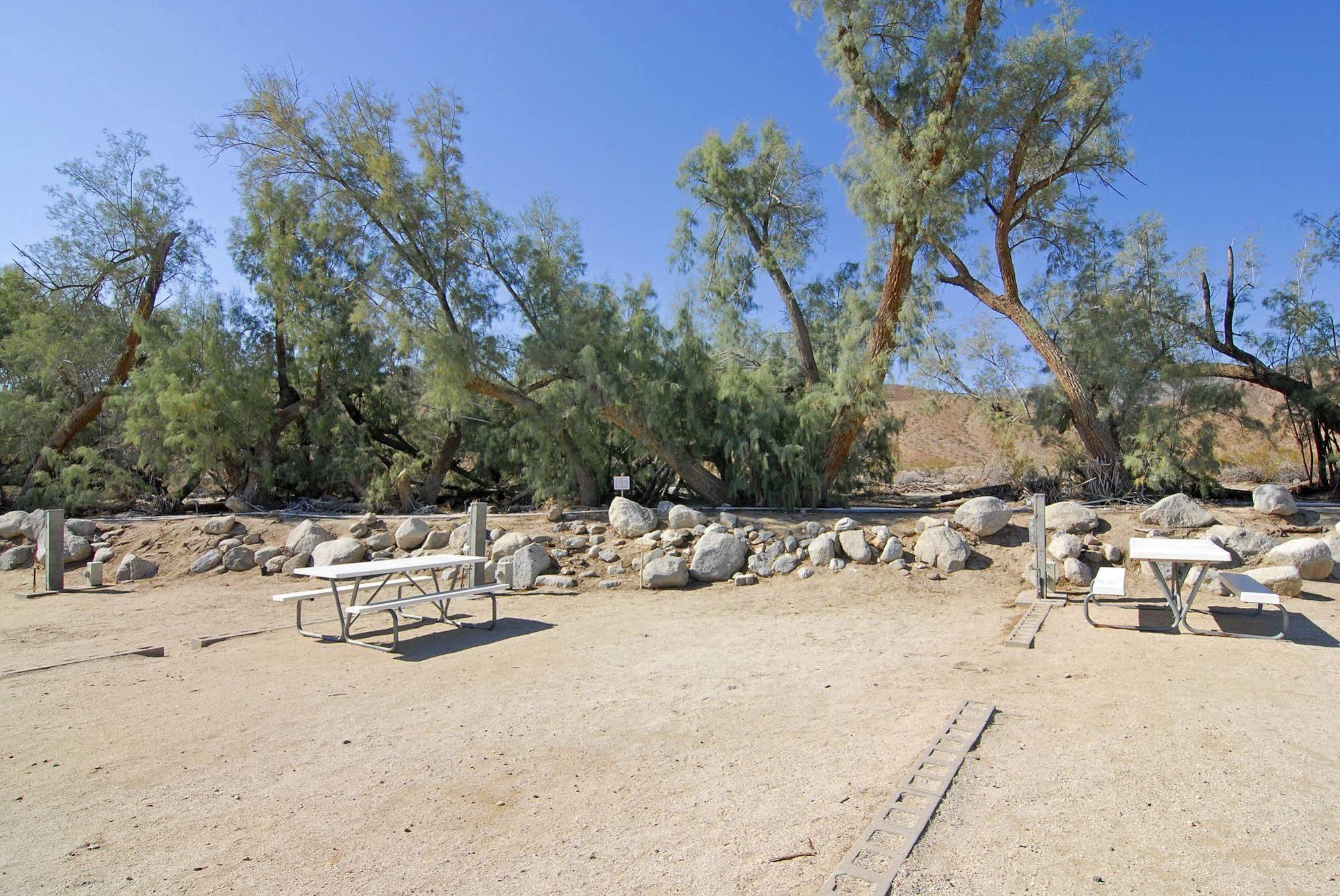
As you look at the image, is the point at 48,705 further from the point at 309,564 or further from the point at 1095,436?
the point at 1095,436

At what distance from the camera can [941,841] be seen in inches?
118

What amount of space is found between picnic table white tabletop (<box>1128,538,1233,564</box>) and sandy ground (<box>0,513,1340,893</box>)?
2.32ft

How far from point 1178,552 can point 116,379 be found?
63.1ft

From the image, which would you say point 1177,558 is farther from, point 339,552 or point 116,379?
point 116,379

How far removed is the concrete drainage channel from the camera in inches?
106

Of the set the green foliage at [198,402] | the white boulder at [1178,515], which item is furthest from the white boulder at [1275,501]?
the green foliage at [198,402]

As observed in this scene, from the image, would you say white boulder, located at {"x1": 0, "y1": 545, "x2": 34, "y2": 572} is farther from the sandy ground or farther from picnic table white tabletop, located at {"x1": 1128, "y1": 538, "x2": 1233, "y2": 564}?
picnic table white tabletop, located at {"x1": 1128, "y1": 538, "x2": 1233, "y2": 564}

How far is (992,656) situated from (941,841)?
141 inches

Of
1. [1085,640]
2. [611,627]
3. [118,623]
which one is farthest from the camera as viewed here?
[118,623]

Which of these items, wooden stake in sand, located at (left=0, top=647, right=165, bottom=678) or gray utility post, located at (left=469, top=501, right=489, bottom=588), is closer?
wooden stake in sand, located at (left=0, top=647, right=165, bottom=678)

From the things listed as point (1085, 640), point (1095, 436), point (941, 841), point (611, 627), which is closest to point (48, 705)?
point (611, 627)

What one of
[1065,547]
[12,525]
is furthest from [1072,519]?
[12,525]

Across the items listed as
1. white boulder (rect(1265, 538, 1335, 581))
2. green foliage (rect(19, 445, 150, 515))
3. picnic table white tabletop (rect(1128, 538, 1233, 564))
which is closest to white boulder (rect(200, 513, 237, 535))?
green foliage (rect(19, 445, 150, 515))

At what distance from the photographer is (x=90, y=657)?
261 inches
